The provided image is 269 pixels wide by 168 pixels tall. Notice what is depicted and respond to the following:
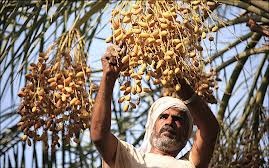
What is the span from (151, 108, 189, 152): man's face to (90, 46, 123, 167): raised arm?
20cm

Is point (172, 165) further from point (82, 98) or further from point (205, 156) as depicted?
point (82, 98)

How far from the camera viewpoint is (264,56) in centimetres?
406

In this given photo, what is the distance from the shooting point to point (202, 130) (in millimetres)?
2867

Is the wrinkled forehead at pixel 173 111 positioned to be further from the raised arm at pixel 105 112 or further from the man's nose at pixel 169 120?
the raised arm at pixel 105 112

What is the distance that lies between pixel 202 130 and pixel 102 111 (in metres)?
0.45

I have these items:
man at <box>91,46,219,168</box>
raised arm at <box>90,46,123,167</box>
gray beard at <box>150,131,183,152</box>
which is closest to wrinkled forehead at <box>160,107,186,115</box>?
man at <box>91,46,219,168</box>

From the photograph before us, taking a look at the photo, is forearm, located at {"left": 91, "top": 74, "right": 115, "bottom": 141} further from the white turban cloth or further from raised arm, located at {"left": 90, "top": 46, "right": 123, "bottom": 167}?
the white turban cloth

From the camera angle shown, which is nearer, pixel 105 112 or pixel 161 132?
pixel 105 112

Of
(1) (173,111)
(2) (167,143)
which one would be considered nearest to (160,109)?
(1) (173,111)

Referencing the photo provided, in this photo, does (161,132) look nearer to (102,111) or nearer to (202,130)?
(202,130)

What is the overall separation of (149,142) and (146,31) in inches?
25.1

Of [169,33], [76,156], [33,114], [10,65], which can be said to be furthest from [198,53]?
[76,156]

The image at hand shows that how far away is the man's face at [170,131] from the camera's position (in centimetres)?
284

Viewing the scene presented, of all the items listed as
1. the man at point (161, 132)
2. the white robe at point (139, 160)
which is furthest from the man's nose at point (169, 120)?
the white robe at point (139, 160)
